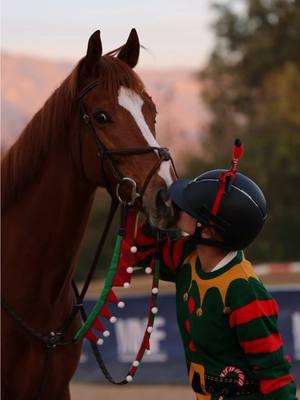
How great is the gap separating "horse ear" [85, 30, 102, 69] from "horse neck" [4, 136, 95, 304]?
34cm

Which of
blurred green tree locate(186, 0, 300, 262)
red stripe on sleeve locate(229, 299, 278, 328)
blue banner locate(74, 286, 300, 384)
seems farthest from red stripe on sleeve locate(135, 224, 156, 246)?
blurred green tree locate(186, 0, 300, 262)

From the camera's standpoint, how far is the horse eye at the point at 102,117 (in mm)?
2729

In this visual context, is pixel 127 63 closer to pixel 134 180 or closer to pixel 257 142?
pixel 134 180

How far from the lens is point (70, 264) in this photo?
2.90 metres

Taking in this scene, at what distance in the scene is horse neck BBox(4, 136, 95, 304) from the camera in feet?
9.33

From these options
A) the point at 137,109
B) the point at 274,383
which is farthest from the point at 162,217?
the point at 274,383

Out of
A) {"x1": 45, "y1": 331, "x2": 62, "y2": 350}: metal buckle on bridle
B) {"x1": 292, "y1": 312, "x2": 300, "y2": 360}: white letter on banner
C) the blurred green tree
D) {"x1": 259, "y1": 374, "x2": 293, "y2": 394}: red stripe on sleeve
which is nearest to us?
{"x1": 259, "y1": 374, "x2": 293, "y2": 394}: red stripe on sleeve

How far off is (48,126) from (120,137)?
1.06 ft

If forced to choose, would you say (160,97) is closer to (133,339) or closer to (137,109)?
(133,339)

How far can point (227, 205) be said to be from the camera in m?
2.37

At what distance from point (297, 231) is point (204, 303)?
1483 centimetres

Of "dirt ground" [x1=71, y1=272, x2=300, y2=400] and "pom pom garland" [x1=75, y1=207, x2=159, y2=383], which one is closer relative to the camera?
"pom pom garland" [x1=75, y1=207, x2=159, y2=383]

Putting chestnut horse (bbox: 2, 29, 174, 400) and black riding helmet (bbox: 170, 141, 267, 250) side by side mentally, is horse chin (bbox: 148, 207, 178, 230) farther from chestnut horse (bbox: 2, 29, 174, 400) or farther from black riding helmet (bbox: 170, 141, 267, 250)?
chestnut horse (bbox: 2, 29, 174, 400)

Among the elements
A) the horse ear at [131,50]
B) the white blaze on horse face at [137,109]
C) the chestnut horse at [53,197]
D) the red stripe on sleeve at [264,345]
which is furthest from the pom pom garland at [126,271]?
the horse ear at [131,50]
